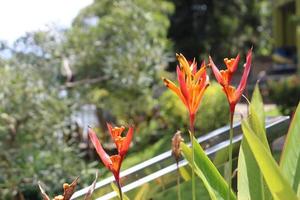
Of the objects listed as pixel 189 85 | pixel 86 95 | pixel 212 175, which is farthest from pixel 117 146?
pixel 86 95

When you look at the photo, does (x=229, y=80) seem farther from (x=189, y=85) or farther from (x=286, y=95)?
(x=286, y=95)


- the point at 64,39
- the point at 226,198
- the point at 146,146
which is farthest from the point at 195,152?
the point at 146,146

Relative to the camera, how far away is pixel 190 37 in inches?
1240

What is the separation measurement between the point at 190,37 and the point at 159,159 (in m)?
28.9

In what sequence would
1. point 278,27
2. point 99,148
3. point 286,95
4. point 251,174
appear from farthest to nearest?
point 278,27, point 286,95, point 251,174, point 99,148

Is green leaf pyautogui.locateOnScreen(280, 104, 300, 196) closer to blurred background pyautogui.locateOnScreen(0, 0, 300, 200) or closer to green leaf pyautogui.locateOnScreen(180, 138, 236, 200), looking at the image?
green leaf pyautogui.locateOnScreen(180, 138, 236, 200)

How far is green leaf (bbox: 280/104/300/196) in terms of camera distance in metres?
1.55

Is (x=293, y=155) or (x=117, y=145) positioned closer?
(x=117, y=145)

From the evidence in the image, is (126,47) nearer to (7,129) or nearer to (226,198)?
(7,129)

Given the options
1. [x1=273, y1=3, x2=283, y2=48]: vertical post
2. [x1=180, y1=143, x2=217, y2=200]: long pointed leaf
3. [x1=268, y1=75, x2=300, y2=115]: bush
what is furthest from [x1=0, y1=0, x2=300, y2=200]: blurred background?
[x1=273, y1=3, x2=283, y2=48]: vertical post

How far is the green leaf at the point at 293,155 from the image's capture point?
1.55 m

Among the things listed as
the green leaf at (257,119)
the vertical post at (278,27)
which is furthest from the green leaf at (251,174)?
the vertical post at (278,27)

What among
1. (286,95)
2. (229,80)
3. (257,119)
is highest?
(229,80)

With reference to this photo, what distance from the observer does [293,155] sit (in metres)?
1.57
